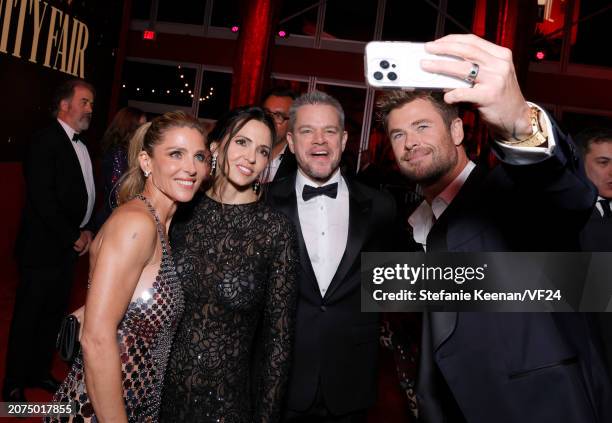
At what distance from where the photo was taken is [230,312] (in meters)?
1.91

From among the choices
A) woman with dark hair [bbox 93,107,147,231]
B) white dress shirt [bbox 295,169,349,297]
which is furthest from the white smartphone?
woman with dark hair [bbox 93,107,147,231]

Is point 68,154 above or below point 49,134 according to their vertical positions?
below

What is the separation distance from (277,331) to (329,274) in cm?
40

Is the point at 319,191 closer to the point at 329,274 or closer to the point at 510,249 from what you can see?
the point at 329,274

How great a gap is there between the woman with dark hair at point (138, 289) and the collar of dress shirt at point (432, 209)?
0.88m

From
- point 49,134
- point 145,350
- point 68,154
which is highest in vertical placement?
point 49,134

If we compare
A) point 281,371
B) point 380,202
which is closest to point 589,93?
point 380,202

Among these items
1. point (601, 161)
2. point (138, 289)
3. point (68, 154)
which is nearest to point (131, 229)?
point (138, 289)

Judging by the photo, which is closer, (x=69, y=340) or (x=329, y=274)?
(x=69, y=340)

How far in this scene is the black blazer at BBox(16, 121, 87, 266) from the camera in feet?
10.8

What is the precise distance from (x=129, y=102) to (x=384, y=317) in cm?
945

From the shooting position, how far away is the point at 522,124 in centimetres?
95

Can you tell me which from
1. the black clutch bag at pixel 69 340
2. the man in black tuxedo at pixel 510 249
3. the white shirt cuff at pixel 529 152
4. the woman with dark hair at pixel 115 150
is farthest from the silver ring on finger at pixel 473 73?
the woman with dark hair at pixel 115 150

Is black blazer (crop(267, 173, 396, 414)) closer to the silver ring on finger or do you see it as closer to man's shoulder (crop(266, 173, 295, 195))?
man's shoulder (crop(266, 173, 295, 195))
